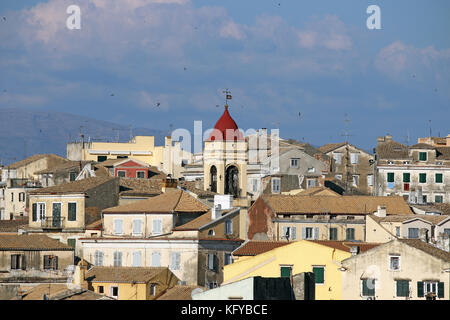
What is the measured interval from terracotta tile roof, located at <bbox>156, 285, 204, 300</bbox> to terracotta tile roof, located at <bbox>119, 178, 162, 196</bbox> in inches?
831

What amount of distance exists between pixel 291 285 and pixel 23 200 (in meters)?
61.4

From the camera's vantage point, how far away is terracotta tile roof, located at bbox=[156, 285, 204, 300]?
192ft

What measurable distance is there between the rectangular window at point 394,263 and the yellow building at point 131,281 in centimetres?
1153

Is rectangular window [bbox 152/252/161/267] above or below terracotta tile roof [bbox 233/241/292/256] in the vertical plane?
below

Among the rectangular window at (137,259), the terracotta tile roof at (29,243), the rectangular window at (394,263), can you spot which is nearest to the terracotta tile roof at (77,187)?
the terracotta tile roof at (29,243)

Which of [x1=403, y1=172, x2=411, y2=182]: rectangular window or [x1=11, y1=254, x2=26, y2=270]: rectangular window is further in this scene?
[x1=403, y1=172, x2=411, y2=182]: rectangular window

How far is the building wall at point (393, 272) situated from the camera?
194ft

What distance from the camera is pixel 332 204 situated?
80438 mm

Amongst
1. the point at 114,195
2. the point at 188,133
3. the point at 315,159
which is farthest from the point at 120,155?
the point at 114,195

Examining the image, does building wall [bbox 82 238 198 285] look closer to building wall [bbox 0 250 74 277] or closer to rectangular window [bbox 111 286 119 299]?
building wall [bbox 0 250 74 277]

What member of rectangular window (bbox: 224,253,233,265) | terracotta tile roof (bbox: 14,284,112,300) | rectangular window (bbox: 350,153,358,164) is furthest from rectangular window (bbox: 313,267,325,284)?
rectangular window (bbox: 350,153,358,164)

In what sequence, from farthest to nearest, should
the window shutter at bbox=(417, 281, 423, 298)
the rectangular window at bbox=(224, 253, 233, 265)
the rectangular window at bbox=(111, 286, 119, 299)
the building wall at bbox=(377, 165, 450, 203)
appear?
1. the building wall at bbox=(377, 165, 450, 203)
2. the rectangular window at bbox=(224, 253, 233, 265)
3. the rectangular window at bbox=(111, 286, 119, 299)
4. the window shutter at bbox=(417, 281, 423, 298)

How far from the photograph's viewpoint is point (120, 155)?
413 feet
